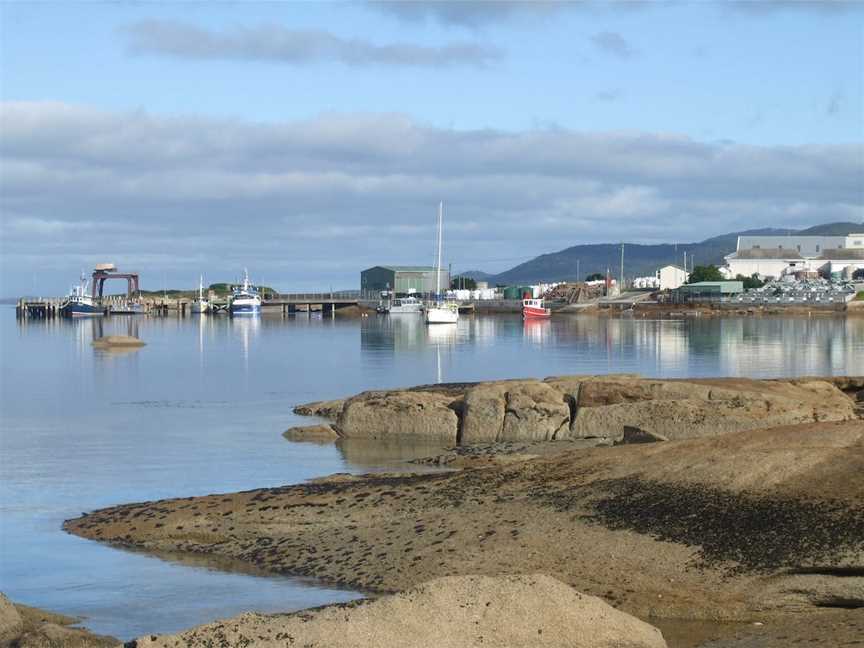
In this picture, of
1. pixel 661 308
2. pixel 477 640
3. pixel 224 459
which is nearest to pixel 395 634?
pixel 477 640

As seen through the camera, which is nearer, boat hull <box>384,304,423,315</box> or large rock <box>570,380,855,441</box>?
large rock <box>570,380,855,441</box>

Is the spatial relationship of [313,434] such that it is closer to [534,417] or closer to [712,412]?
[534,417]

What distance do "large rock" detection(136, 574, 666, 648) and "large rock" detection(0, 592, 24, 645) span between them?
120 inches

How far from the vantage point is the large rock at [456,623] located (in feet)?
36.0

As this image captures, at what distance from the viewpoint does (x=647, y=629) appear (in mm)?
12055

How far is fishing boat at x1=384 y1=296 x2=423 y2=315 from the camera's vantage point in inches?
6998

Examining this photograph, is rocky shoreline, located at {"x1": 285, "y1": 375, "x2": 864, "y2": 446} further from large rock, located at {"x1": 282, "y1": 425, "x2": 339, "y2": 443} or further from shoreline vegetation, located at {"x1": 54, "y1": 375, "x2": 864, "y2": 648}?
shoreline vegetation, located at {"x1": 54, "y1": 375, "x2": 864, "y2": 648}

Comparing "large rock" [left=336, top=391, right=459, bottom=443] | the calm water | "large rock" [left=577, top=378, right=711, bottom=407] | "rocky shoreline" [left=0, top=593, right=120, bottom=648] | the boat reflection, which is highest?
"large rock" [left=577, top=378, right=711, bottom=407]

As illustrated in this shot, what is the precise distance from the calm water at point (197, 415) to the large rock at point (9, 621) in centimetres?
151

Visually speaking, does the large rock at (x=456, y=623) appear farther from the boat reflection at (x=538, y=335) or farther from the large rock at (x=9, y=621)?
the boat reflection at (x=538, y=335)

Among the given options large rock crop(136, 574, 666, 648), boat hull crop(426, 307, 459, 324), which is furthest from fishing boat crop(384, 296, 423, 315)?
large rock crop(136, 574, 666, 648)

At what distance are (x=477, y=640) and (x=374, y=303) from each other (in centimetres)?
18463

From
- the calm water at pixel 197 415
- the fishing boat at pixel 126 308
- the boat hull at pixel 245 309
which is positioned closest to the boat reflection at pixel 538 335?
the calm water at pixel 197 415

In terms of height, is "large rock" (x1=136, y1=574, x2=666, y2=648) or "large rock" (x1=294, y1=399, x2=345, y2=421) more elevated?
"large rock" (x1=136, y1=574, x2=666, y2=648)
